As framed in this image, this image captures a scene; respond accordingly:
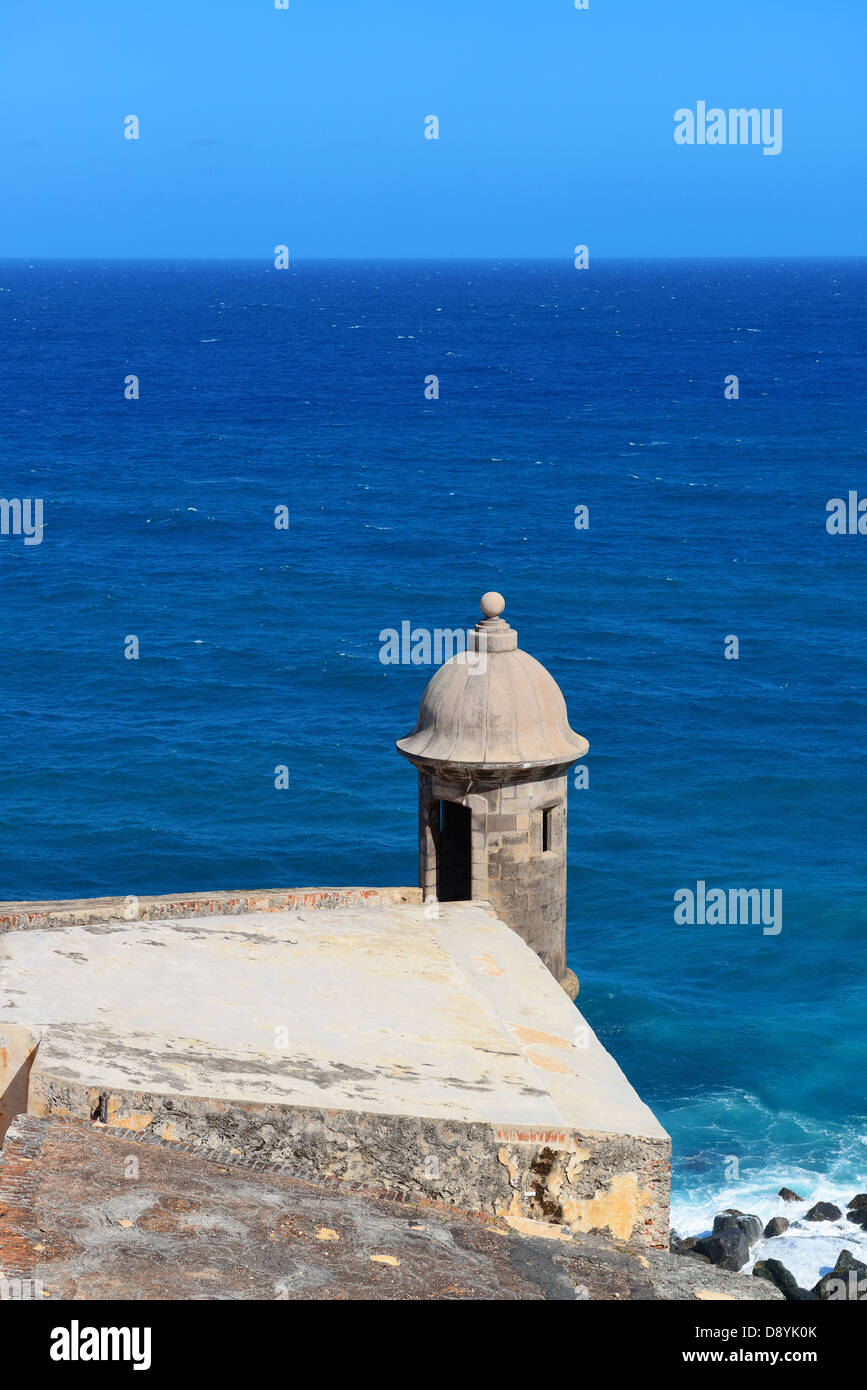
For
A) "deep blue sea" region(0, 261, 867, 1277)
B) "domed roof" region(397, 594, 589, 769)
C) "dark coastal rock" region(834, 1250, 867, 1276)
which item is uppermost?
"domed roof" region(397, 594, 589, 769)

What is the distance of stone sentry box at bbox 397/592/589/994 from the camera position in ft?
68.3

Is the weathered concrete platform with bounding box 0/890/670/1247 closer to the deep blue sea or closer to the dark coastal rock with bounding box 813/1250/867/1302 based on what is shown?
the dark coastal rock with bounding box 813/1250/867/1302

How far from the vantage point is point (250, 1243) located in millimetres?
13312

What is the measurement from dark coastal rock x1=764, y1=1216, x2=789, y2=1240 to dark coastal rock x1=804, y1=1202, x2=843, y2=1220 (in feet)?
1.80

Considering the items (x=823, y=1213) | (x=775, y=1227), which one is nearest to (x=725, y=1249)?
(x=775, y=1227)

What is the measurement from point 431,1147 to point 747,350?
174m

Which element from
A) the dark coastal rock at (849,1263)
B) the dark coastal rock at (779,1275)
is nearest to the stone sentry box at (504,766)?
the dark coastal rock at (779,1275)

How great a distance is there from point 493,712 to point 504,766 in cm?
67

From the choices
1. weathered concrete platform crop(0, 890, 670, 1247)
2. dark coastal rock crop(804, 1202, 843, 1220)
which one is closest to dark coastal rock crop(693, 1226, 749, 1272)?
dark coastal rock crop(804, 1202, 843, 1220)

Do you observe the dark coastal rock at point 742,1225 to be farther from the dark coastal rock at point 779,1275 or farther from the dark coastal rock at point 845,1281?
the dark coastal rock at point 845,1281

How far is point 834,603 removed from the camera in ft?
245

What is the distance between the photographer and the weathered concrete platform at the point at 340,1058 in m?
15.1
